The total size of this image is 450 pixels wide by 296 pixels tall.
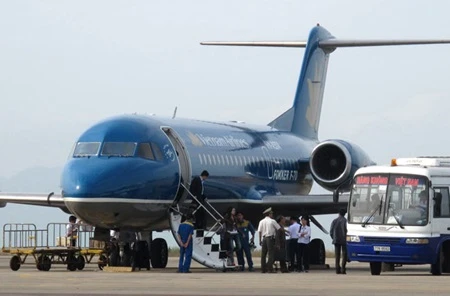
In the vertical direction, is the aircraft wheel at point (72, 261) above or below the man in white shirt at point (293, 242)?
below

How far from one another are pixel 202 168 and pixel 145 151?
8.13ft

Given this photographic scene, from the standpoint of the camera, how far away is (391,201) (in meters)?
31.7

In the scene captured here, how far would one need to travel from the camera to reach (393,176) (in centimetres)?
3197

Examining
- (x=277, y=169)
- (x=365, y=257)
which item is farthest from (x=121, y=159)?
(x=277, y=169)

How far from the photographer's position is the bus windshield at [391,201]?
31359 millimetres

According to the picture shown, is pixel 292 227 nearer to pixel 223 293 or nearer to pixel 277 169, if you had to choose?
pixel 277 169

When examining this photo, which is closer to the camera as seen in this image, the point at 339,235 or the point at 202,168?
the point at 339,235

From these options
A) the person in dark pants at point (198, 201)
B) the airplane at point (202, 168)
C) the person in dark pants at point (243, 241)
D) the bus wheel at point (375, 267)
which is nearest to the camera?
the bus wheel at point (375, 267)

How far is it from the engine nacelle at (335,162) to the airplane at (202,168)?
0.10ft

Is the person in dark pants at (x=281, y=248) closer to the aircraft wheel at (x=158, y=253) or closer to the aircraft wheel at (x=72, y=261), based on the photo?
the aircraft wheel at (x=158, y=253)

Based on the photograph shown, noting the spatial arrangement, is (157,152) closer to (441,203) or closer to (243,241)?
(243,241)

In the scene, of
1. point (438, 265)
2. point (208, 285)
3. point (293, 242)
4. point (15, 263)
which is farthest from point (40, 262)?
point (208, 285)

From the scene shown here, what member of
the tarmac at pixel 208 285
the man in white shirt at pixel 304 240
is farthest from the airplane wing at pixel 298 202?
the tarmac at pixel 208 285

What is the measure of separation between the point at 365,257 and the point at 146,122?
22.3 ft
